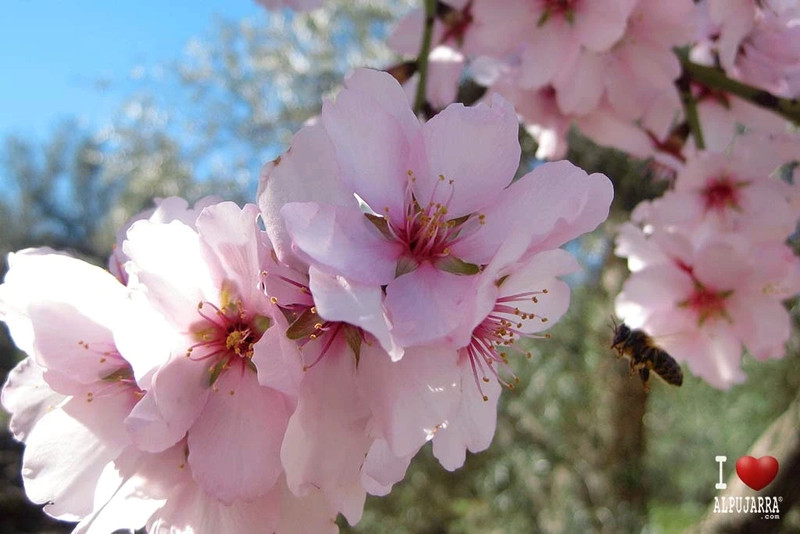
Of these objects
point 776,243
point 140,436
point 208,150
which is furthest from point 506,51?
point 208,150

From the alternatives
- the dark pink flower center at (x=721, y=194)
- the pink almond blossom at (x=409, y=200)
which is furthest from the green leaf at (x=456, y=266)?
the dark pink flower center at (x=721, y=194)

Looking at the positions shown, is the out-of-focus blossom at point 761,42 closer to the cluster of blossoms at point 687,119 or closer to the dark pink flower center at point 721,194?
the cluster of blossoms at point 687,119

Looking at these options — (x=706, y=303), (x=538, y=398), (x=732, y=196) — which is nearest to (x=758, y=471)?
(x=706, y=303)

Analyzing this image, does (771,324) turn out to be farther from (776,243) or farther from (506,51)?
(506,51)

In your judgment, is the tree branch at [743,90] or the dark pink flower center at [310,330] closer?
the dark pink flower center at [310,330]

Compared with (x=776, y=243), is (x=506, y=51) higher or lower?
higher

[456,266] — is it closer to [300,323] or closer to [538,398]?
[300,323]

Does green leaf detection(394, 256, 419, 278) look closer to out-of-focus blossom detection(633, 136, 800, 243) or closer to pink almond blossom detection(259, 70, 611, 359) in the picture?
pink almond blossom detection(259, 70, 611, 359)
